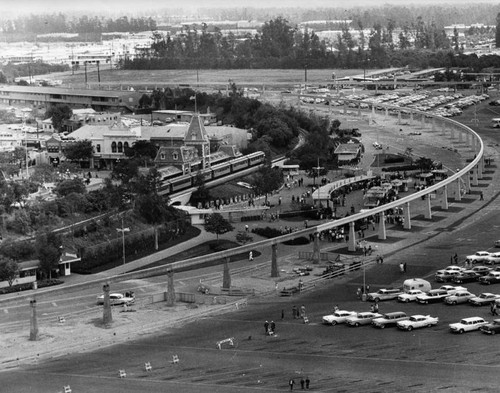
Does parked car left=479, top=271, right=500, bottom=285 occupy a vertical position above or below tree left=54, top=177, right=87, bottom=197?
below

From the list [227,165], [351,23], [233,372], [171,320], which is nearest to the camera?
[233,372]

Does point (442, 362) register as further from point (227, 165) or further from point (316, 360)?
point (227, 165)

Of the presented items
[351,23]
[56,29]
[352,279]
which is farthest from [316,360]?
[351,23]

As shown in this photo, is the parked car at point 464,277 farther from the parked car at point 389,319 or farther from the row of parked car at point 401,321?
the parked car at point 389,319

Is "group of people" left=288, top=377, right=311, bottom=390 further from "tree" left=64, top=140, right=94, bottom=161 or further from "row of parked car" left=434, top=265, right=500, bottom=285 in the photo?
"tree" left=64, top=140, right=94, bottom=161

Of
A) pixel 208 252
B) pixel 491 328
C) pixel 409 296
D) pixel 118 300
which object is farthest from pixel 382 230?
pixel 491 328

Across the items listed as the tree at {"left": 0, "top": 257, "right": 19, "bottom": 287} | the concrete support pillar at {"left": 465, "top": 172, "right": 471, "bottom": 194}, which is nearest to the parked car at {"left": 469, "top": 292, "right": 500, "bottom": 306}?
the tree at {"left": 0, "top": 257, "right": 19, "bottom": 287}
